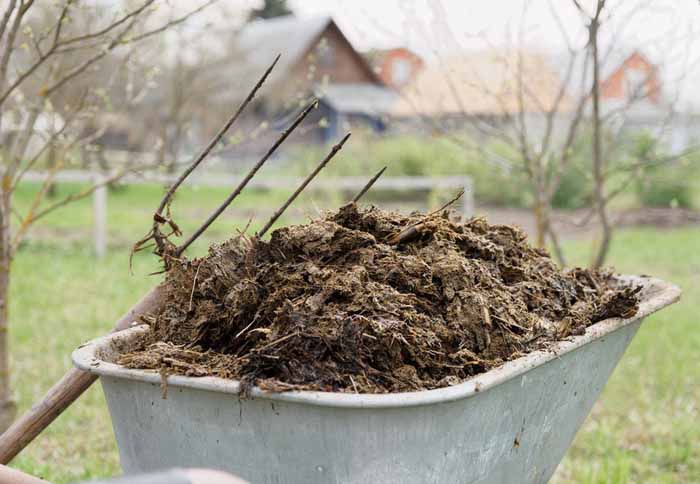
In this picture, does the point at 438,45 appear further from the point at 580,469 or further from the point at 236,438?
the point at 236,438

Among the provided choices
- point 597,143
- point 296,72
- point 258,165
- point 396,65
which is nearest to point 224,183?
point 396,65

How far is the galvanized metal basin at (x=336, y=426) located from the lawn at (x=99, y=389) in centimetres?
166

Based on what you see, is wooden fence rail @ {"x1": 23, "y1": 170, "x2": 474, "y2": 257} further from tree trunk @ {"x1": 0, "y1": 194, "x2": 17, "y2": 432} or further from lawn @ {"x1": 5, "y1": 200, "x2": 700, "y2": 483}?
tree trunk @ {"x1": 0, "y1": 194, "x2": 17, "y2": 432}

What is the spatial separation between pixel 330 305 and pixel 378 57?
395 cm

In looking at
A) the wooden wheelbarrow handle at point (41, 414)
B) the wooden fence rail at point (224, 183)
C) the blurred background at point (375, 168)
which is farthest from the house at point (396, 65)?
the wooden wheelbarrow handle at point (41, 414)

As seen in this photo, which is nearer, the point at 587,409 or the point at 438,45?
the point at 587,409

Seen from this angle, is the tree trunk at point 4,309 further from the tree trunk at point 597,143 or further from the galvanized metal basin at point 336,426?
the tree trunk at point 597,143

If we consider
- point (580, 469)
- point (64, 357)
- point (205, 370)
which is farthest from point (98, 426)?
point (205, 370)

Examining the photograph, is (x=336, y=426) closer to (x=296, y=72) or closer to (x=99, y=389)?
(x=99, y=389)

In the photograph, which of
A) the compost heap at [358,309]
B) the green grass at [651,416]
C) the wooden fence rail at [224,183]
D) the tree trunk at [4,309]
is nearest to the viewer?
the compost heap at [358,309]

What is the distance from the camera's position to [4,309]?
3.53 metres

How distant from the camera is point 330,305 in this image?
6.47ft

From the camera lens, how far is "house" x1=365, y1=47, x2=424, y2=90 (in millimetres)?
5581

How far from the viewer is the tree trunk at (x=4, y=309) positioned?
3.46 meters
